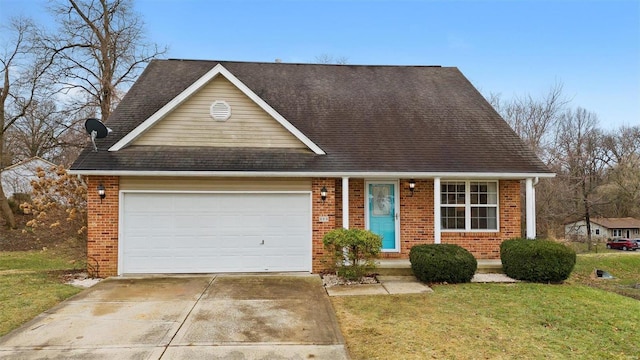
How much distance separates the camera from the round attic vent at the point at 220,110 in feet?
30.4

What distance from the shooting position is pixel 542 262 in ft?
26.8

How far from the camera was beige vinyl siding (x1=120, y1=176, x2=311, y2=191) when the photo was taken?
8.78 m

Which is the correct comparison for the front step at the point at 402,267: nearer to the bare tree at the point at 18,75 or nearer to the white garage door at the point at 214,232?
the white garage door at the point at 214,232

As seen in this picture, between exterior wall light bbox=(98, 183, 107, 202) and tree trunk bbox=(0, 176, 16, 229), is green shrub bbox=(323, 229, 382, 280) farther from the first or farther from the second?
tree trunk bbox=(0, 176, 16, 229)

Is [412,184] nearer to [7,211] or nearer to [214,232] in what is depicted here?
[214,232]

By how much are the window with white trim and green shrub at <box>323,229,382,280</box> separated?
312cm

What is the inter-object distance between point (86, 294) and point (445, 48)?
2376 centimetres

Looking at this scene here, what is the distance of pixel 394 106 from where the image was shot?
39.0 ft

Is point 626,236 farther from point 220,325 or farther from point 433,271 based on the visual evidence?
point 220,325

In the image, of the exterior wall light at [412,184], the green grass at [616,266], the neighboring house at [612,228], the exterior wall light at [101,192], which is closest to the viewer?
the exterior wall light at [101,192]

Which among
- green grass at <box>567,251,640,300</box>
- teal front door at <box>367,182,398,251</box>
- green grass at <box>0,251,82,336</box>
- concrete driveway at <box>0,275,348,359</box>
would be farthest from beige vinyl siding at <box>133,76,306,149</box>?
green grass at <box>567,251,640,300</box>

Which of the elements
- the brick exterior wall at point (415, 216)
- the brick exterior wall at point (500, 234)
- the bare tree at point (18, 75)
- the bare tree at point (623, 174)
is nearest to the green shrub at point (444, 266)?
the brick exterior wall at point (415, 216)

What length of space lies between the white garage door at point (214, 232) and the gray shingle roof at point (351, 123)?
895mm

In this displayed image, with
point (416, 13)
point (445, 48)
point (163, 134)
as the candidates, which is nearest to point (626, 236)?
point (445, 48)
